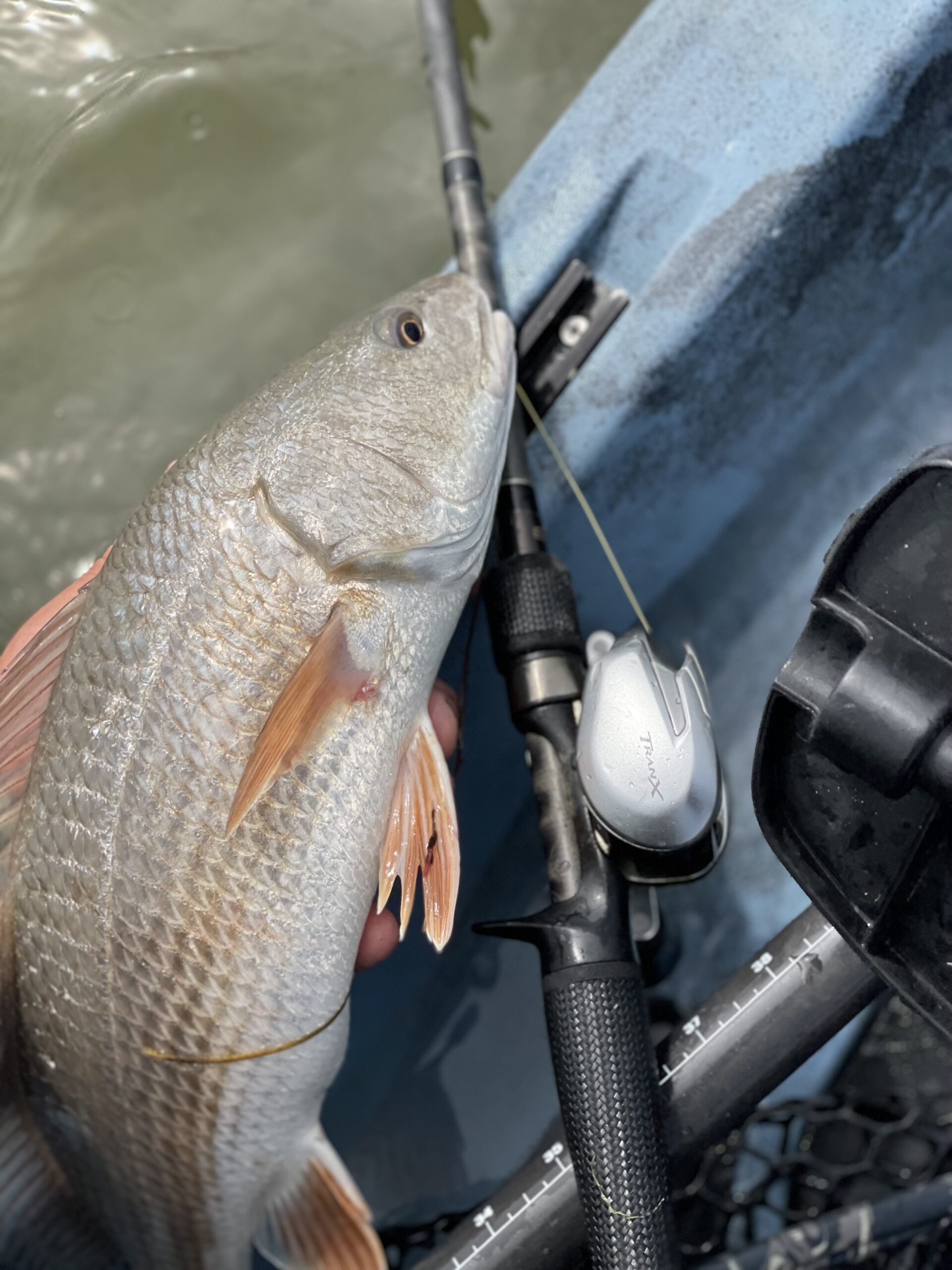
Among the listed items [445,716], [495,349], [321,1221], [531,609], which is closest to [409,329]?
[495,349]

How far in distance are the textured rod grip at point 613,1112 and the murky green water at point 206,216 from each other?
5.44ft

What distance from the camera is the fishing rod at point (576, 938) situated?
3.98 feet

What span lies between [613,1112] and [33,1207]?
0.98 meters

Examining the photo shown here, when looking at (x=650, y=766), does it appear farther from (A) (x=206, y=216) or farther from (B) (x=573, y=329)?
(A) (x=206, y=216)

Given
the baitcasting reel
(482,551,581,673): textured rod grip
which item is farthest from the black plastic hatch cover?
(482,551,581,673): textured rod grip

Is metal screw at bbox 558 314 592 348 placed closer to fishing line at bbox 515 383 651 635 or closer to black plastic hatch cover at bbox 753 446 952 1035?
fishing line at bbox 515 383 651 635

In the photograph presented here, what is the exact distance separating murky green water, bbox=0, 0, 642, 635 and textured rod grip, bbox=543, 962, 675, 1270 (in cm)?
166

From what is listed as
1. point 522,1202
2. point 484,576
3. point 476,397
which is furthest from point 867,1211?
point 476,397

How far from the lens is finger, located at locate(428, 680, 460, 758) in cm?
164

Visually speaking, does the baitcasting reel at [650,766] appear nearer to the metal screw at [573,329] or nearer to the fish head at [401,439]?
the fish head at [401,439]

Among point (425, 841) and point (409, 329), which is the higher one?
point (409, 329)

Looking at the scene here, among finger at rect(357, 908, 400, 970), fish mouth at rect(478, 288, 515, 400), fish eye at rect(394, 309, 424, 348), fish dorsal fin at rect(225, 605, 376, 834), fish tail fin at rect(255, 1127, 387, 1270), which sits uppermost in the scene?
fish mouth at rect(478, 288, 515, 400)

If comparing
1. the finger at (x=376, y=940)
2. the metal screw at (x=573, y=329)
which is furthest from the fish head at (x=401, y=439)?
the finger at (x=376, y=940)

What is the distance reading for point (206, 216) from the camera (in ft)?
7.74
